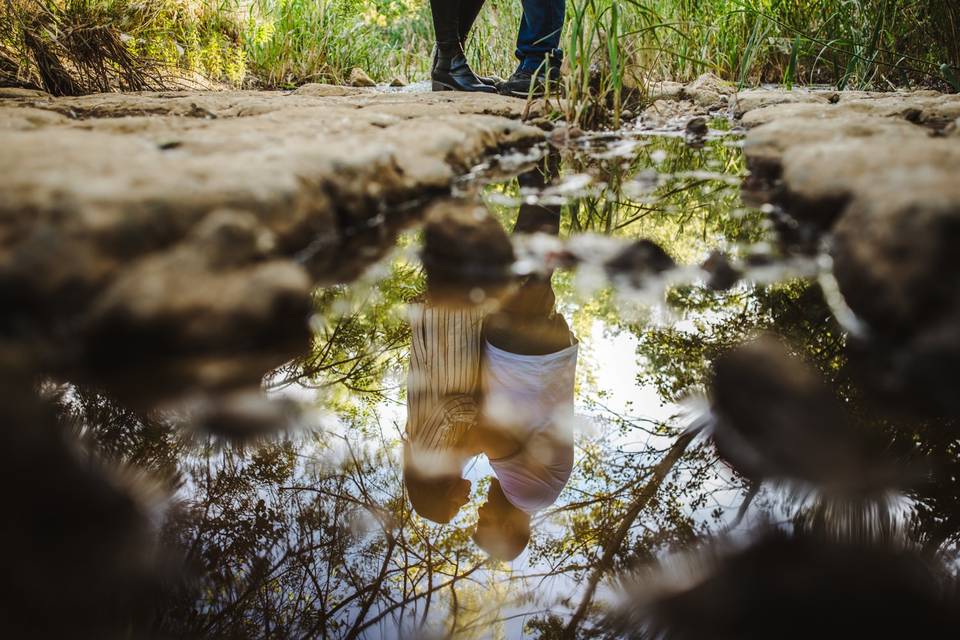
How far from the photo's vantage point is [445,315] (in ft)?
3.49

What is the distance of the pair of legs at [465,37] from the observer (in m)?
2.68

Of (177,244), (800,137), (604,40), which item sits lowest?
(177,244)

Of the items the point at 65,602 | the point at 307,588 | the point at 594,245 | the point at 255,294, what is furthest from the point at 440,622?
the point at 594,245

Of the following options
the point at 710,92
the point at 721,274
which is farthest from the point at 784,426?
the point at 710,92

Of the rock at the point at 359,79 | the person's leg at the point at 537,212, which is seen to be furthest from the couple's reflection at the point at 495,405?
the rock at the point at 359,79

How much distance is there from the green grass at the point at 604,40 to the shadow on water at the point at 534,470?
4.76ft

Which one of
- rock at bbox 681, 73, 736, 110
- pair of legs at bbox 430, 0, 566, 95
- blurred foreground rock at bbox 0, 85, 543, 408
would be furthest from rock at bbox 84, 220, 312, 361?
rock at bbox 681, 73, 736, 110

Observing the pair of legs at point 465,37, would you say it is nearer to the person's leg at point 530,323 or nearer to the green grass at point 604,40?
the green grass at point 604,40

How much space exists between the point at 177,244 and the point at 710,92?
3.38 metres

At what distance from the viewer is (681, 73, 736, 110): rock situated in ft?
10.9

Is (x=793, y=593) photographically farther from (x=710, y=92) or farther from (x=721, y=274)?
(x=710, y=92)

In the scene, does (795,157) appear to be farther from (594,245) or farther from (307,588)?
(307,588)

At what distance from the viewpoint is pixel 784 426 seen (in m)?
0.67

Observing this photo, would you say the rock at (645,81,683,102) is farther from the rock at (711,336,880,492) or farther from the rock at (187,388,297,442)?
the rock at (187,388,297,442)
